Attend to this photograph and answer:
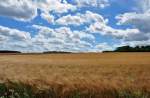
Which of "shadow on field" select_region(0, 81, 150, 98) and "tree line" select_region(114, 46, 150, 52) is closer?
"shadow on field" select_region(0, 81, 150, 98)

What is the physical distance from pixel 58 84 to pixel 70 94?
1455 mm

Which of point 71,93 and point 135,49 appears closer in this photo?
point 71,93

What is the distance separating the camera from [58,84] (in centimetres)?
1578

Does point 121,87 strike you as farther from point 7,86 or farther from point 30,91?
point 7,86

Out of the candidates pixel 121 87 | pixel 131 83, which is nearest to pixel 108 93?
pixel 121 87

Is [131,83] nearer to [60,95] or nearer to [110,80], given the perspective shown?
[110,80]

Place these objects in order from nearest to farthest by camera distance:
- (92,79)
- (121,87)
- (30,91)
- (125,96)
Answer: (125,96) → (121,87) → (30,91) → (92,79)

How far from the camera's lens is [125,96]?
1359cm

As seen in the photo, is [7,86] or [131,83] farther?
[7,86]

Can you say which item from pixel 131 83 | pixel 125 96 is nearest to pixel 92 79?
pixel 131 83

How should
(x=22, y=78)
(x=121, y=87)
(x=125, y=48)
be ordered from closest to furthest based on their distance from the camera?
(x=121, y=87) < (x=22, y=78) < (x=125, y=48)

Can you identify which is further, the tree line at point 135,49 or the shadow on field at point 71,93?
the tree line at point 135,49

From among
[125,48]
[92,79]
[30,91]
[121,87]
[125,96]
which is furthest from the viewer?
[125,48]

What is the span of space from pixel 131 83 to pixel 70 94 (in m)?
2.72
